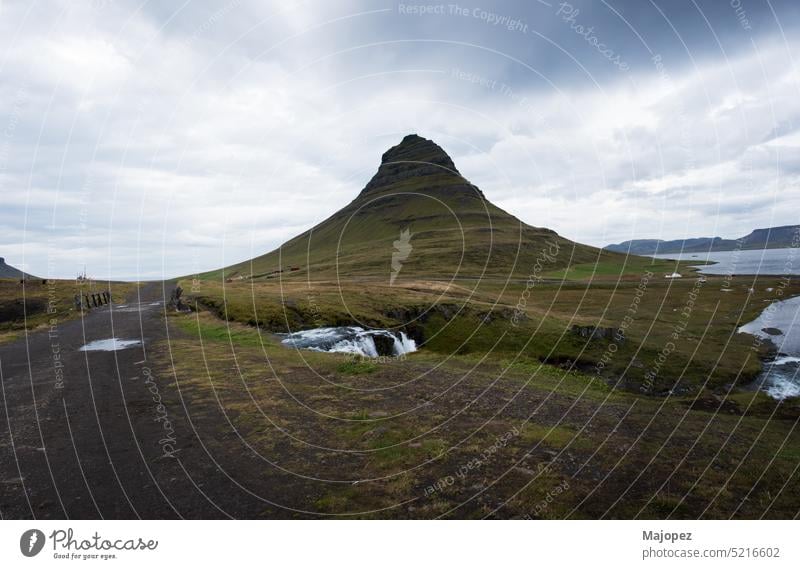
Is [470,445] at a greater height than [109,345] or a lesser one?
lesser

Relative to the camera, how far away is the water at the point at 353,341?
36491mm

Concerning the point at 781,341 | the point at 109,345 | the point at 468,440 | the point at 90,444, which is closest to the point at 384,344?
the point at 109,345

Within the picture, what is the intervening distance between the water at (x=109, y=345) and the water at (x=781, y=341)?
50.8 m

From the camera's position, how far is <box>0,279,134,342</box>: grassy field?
151ft

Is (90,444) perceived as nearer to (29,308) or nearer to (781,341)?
(29,308)

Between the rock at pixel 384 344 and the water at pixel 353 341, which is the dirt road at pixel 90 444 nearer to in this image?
the water at pixel 353 341

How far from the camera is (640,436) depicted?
53.6ft

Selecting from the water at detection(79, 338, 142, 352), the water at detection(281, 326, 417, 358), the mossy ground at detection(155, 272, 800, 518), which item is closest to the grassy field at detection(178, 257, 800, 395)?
the water at detection(281, 326, 417, 358)

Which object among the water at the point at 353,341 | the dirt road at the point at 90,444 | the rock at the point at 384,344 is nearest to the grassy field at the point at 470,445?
the dirt road at the point at 90,444

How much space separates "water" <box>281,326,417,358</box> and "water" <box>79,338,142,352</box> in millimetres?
11861

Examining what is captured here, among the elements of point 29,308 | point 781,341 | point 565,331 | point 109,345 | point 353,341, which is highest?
point 29,308

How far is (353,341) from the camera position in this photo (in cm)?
4041

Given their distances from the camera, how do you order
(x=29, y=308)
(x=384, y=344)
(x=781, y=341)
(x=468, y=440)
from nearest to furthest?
1. (x=468, y=440)
2. (x=384, y=344)
3. (x=781, y=341)
4. (x=29, y=308)

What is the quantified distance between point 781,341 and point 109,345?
75.0 m
